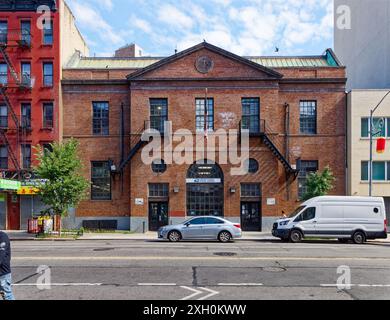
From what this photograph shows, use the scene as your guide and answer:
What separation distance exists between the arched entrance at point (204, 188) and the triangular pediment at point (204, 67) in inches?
271

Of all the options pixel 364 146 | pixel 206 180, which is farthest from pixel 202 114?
pixel 364 146

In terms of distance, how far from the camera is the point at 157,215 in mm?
27797

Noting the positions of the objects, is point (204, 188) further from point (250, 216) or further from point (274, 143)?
point (274, 143)

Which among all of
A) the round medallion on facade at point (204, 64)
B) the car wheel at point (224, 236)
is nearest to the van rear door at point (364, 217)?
the car wheel at point (224, 236)

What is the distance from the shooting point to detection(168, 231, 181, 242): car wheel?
766 inches

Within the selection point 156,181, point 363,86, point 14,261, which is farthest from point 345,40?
point 14,261

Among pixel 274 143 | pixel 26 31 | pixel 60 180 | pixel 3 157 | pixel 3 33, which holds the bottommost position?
pixel 60 180

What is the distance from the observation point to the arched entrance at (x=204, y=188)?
27.7 meters

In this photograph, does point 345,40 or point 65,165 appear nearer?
point 65,165

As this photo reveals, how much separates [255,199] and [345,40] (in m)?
27.2

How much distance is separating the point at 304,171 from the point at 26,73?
2321 centimetres

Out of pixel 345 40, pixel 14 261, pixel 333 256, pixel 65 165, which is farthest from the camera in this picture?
pixel 345 40
